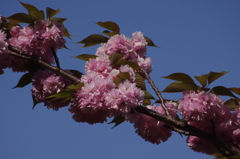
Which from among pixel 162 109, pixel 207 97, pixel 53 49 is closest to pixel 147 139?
pixel 162 109

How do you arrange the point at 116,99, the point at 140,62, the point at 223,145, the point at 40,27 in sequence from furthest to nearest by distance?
the point at 140,62
the point at 40,27
the point at 223,145
the point at 116,99

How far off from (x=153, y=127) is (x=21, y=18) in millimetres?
1095

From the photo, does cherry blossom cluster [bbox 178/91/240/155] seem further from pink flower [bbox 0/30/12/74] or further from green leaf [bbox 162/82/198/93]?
pink flower [bbox 0/30/12/74]

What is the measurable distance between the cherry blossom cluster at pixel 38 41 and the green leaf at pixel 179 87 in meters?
0.75

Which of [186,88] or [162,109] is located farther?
[162,109]

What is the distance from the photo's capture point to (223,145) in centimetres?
169

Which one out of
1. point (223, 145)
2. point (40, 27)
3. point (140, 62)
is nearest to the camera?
point (223, 145)

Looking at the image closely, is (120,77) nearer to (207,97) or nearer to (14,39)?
(207,97)

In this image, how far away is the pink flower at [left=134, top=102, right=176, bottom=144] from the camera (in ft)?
6.36

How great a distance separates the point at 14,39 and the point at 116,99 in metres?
0.91

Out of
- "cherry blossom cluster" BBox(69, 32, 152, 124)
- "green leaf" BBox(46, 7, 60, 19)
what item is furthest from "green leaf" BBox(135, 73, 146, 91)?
"green leaf" BBox(46, 7, 60, 19)

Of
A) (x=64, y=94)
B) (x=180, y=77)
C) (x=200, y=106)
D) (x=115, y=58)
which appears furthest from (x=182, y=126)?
(x=64, y=94)

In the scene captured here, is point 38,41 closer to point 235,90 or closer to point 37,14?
point 37,14

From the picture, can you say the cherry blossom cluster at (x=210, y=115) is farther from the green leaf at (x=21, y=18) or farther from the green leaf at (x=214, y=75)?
the green leaf at (x=21, y=18)
